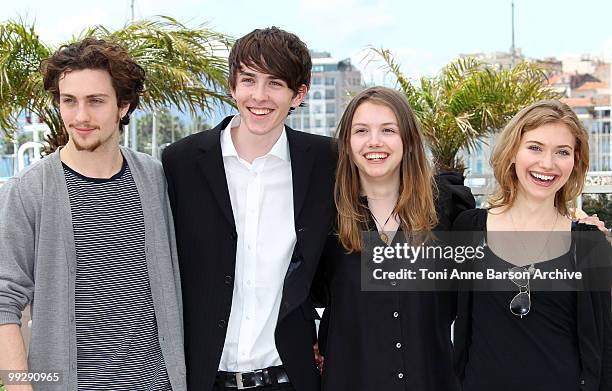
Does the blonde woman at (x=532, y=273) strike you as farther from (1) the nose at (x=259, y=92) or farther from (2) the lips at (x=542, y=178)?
(1) the nose at (x=259, y=92)

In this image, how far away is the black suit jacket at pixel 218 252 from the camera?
10.4 feet

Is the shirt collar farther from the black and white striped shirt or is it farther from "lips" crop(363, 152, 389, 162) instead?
the black and white striped shirt

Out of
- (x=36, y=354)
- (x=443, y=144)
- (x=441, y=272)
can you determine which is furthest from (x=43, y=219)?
(x=443, y=144)

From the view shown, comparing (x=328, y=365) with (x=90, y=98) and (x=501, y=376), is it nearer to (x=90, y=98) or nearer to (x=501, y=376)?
(x=501, y=376)

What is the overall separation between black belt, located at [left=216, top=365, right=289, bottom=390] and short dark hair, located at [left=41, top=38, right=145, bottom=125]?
129 cm

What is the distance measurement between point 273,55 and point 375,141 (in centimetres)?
62

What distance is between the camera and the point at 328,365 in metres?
3.28

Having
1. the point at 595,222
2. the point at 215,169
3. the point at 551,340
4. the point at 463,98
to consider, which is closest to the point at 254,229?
the point at 215,169

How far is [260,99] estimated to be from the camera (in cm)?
329

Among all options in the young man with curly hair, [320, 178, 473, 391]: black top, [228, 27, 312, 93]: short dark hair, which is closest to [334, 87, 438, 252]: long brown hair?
[320, 178, 473, 391]: black top

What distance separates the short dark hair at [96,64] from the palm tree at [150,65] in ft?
13.3

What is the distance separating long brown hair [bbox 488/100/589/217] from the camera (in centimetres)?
307

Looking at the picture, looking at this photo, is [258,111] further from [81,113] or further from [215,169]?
[81,113]

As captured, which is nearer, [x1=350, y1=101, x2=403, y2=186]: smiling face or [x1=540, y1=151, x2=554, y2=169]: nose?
[x1=540, y1=151, x2=554, y2=169]: nose
